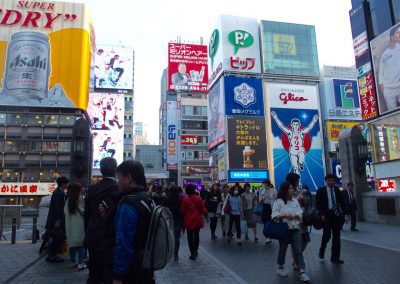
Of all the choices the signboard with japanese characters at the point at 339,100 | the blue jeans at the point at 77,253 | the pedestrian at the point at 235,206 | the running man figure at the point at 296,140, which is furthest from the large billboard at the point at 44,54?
the blue jeans at the point at 77,253

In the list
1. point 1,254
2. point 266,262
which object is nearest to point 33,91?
point 1,254

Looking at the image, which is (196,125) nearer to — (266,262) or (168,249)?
(266,262)

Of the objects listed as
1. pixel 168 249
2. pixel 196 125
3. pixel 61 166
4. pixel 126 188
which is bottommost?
pixel 168 249

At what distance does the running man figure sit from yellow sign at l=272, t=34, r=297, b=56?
9448mm

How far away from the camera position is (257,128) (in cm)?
4888

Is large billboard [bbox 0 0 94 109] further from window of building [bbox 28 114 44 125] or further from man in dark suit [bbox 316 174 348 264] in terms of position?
man in dark suit [bbox 316 174 348 264]

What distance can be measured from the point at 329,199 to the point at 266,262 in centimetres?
186

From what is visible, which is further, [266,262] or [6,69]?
[6,69]

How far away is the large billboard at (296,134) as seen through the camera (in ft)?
163

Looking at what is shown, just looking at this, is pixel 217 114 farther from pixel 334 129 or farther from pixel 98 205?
pixel 98 205

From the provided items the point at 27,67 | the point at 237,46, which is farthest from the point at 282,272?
the point at 27,67

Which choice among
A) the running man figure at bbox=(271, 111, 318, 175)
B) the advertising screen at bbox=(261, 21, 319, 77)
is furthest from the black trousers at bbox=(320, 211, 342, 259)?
the advertising screen at bbox=(261, 21, 319, 77)

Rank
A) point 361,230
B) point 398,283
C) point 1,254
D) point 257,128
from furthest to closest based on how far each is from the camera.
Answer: point 257,128 → point 361,230 → point 1,254 → point 398,283

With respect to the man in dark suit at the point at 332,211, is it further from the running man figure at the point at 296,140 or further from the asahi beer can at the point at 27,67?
the asahi beer can at the point at 27,67
